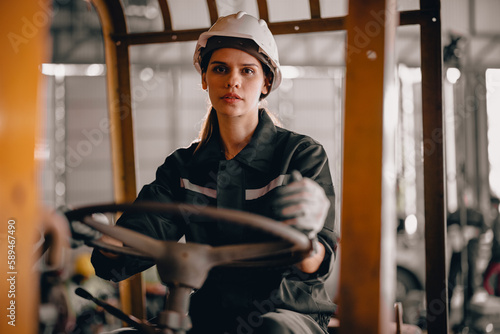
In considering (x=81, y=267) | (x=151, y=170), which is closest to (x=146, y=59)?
(x=151, y=170)

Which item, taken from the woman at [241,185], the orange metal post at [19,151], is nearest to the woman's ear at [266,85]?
the woman at [241,185]

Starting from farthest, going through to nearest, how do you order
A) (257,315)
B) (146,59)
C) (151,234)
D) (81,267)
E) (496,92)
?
(146,59)
(496,92)
(81,267)
(151,234)
(257,315)

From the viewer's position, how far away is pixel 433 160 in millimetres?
1845

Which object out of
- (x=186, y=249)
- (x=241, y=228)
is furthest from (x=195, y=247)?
(x=241, y=228)

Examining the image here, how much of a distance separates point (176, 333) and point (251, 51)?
114 cm

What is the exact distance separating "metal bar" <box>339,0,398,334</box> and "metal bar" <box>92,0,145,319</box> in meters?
1.47

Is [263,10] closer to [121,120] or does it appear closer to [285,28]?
[285,28]

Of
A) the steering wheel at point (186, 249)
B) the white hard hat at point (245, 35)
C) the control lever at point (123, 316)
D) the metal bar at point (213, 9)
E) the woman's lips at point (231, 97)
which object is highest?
the metal bar at point (213, 9)

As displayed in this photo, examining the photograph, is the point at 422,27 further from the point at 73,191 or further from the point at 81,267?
the point at 73,191

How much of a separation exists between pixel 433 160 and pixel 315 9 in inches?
31.4

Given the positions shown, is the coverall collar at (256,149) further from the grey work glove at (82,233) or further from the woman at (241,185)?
the grey work glove at (82,233)

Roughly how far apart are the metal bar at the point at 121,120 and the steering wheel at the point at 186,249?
3.47 ft

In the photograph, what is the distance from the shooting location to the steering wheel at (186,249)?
3.48ft

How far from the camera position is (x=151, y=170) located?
455 inches
